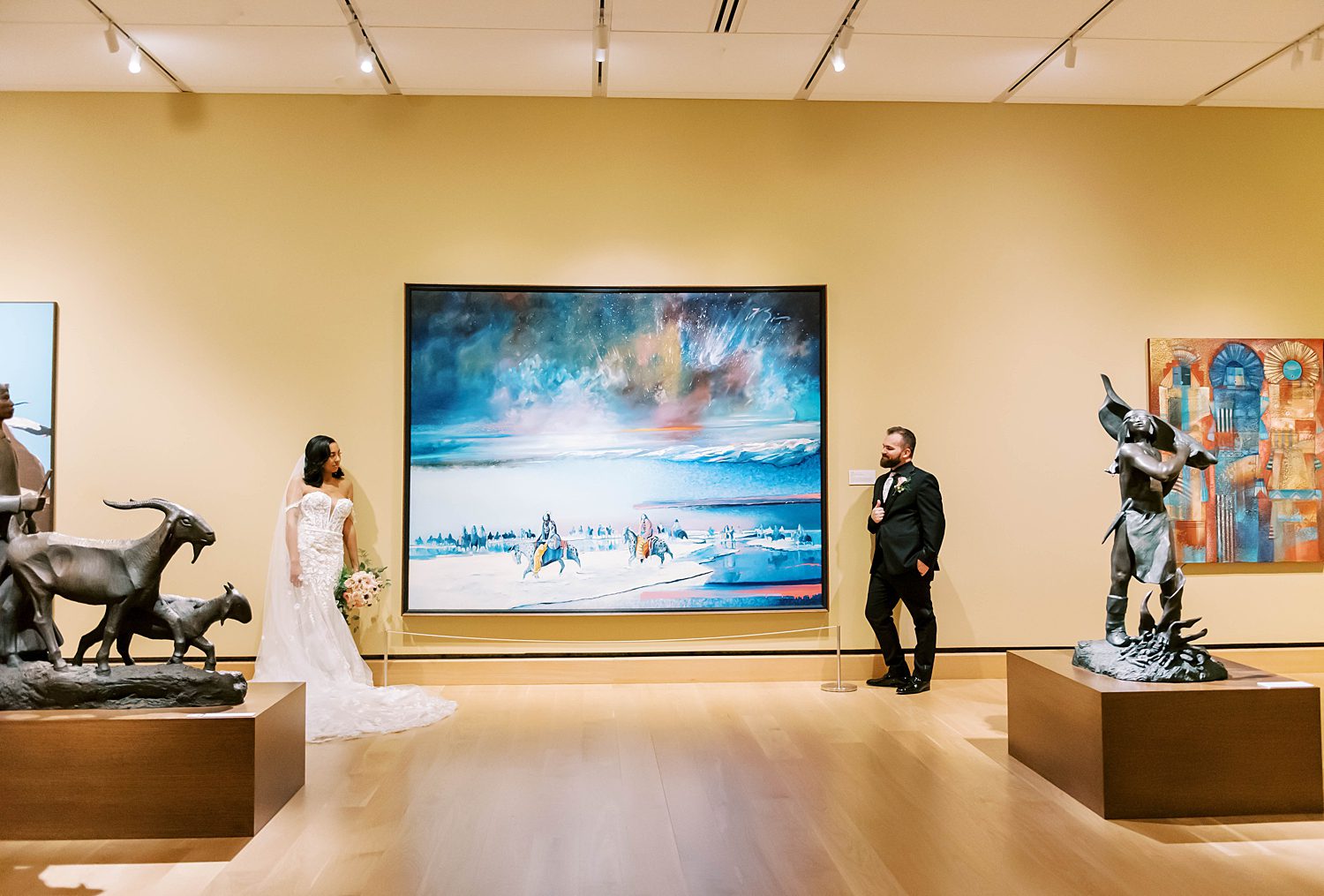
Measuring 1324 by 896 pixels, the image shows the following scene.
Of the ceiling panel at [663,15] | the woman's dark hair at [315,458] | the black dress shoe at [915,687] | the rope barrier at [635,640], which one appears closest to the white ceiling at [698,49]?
the ceiling panel at [663,15]

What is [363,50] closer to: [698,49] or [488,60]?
[488,60]

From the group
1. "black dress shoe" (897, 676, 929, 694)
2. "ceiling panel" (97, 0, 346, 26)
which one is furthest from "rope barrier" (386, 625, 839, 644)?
"ceiling panel" (97, 0, 346, 26)

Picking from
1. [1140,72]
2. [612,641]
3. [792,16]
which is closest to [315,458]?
[612,641]

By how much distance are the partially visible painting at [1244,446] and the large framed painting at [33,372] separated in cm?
782

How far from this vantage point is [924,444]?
23.3ft

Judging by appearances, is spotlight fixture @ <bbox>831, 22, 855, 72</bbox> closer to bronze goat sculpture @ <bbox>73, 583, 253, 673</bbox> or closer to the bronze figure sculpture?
the bronze figure sculpture

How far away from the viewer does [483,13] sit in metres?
5.70

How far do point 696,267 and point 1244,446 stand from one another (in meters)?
4.23

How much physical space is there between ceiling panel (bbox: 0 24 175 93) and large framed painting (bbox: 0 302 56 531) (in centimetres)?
151

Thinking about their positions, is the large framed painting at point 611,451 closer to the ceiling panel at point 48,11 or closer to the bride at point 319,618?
the bride at point 319,618

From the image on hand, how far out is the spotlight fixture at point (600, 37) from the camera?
582 centimetres

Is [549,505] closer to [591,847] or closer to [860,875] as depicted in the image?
[591,847]

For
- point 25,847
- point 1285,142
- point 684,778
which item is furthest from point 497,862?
point 1285,142

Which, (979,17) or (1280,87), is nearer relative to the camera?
(979,17)
